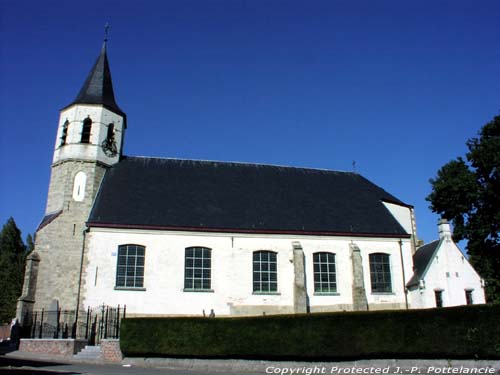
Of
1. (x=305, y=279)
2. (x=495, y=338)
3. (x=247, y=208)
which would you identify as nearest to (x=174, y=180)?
(x=247, y=208)

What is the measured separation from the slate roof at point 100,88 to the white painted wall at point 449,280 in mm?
19330

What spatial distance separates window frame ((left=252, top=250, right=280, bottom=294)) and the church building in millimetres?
54

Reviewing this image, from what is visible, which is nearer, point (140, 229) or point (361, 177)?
point (140, 229)

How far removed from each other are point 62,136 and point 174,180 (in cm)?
665

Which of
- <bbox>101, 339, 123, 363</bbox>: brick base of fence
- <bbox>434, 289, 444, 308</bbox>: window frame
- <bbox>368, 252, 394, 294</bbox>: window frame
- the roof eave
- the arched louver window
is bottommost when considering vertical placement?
<bbox>101, 339, 123, 363</bbox>: brick base of fence

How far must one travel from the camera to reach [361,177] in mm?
30109

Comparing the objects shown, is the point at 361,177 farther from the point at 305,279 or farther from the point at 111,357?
the point at 111,357

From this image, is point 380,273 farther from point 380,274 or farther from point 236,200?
point 236,200

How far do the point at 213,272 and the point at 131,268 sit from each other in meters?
3.89

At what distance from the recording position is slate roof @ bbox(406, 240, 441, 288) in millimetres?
22761

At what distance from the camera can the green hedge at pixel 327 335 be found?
13422 mm

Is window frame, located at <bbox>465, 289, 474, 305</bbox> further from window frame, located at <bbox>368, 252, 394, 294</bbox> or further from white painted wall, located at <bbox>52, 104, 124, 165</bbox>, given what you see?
white painted wall, located at <bbox>52, 104, 124, 165</bbox>

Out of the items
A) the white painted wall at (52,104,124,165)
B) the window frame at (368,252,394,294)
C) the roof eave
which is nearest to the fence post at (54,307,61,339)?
the roof eave

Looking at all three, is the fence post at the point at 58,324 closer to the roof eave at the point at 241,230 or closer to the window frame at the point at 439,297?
the roof eave at the point at 241,230
